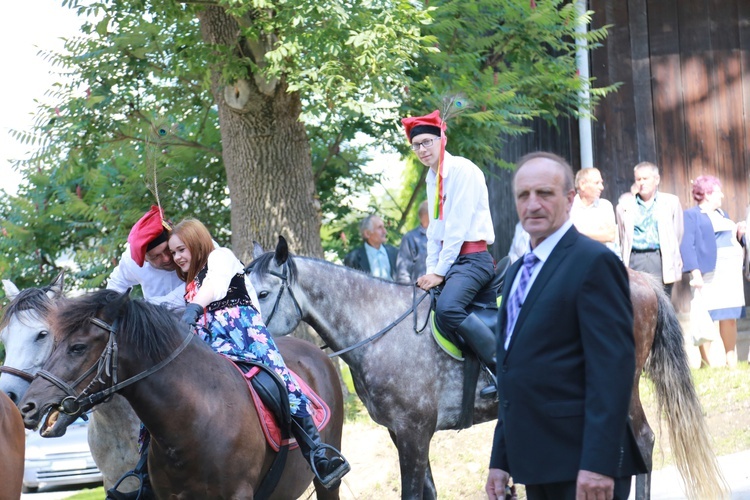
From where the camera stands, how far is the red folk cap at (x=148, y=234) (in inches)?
257

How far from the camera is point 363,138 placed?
1252cm

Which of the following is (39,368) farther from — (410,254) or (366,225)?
(366,225)

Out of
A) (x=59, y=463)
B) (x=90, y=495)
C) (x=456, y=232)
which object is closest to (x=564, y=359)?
(x=456, y=232)

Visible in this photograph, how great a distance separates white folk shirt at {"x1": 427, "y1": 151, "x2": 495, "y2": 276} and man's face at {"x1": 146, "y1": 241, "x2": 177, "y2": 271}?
185 cm

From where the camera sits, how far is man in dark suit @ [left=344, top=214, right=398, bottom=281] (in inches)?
472

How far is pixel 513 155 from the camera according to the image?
15328mm

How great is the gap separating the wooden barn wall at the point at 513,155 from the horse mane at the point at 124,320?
366 inches

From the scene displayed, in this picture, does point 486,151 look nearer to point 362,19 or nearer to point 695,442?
point 362,19

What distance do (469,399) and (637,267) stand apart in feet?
16.9

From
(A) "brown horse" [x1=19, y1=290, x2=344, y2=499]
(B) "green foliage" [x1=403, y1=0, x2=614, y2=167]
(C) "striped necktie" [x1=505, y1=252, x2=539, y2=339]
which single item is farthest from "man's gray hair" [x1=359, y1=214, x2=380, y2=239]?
(C) "striped necktie" [x1=505, y1=252, x2=539, y2=339]

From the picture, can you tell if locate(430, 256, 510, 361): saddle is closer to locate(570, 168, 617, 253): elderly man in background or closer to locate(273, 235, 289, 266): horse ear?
locate(273, 235, 289, 266): horse ear

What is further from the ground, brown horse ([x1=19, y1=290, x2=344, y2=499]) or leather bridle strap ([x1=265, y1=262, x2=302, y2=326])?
leather bridle strap ([x1=265, y1=262, x2=302, y2=326])

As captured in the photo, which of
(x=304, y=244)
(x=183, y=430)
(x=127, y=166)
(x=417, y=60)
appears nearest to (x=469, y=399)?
(x=183, y=430)

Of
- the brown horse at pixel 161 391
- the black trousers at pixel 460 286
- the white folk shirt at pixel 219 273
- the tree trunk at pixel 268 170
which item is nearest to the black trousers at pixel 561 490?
the brown horse at pixel 161 391
